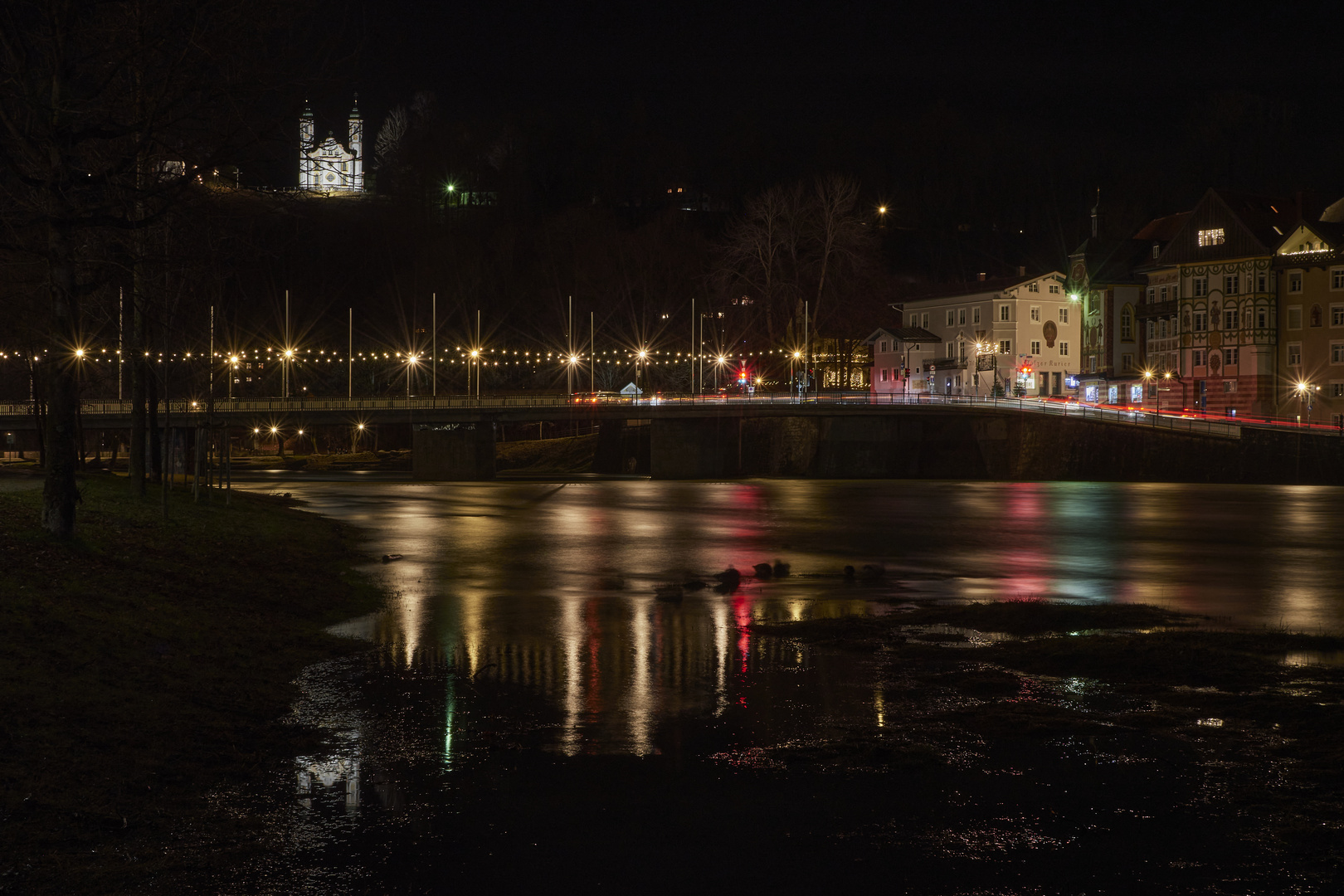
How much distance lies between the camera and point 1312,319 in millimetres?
89438

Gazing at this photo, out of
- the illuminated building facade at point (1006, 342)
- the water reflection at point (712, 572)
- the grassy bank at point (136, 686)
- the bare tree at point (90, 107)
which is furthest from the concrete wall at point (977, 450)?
the bare tree at point (90, 107)

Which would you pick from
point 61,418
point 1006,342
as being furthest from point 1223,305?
point 61,418

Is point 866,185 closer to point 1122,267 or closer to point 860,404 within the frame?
point 1122,267

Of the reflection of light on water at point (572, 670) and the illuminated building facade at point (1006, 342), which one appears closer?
the reflection of light on water at point (572, 670)

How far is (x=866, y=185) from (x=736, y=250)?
6901 centimetres

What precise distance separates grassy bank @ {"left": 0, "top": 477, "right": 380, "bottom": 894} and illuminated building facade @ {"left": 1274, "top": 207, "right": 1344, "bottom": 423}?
8266 cm

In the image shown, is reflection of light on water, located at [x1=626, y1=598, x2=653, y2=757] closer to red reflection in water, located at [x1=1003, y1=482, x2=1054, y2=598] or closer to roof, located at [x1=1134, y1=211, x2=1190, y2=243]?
red reflection in water, located at [x1=1003, y1=482, x2=1054, y2=598]

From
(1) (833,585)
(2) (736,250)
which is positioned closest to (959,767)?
(1) (833,585)

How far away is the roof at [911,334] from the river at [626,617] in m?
68.5

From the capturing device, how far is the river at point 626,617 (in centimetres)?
1088

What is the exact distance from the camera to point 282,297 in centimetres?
13375

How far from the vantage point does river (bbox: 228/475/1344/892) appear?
1088cm

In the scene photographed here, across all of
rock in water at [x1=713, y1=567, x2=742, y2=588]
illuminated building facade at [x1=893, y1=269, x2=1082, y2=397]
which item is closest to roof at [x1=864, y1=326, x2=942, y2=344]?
illuminated building facade at [x1=893, y1=269, x2=1082, y2=397]

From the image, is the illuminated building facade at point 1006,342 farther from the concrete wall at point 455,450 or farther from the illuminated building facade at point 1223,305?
the concrete wall at point 455,450
